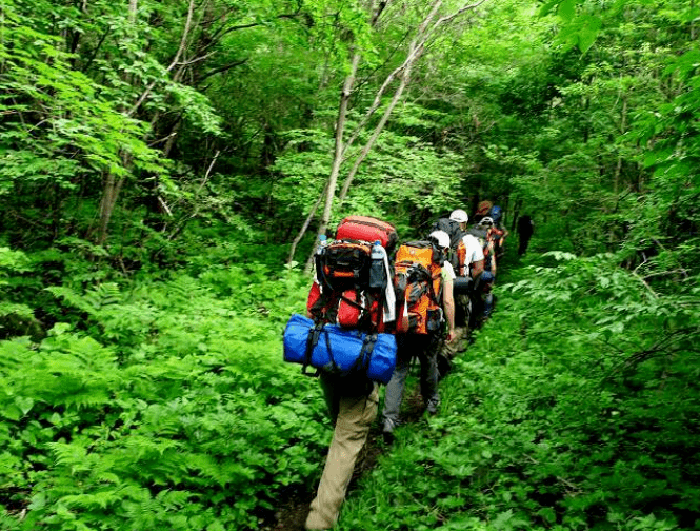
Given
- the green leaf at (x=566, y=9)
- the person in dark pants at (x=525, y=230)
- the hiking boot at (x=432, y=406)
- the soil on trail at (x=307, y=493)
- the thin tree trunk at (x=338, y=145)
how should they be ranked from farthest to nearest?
the person in dark pants at (x=525, y=230) < the thin tree trunk at (x=338, y=145) < the hiking boot at (x=432, y=406) < the soil on trail at (x=307, y=493) < the green leaf at (x=566, y=9)

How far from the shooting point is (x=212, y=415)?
4297mm

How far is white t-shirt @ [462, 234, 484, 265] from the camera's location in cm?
768

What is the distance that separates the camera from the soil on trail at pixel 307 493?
3.83 meters

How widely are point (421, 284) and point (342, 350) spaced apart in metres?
1.99

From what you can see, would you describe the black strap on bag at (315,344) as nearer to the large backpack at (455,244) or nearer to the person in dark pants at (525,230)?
the large backpack at (455,244)

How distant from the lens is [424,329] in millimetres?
5328

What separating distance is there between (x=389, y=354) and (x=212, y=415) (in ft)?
6.04

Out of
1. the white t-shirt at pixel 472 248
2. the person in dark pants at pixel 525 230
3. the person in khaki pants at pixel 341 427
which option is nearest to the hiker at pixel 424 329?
the person in khaki pants at pixel 341 427

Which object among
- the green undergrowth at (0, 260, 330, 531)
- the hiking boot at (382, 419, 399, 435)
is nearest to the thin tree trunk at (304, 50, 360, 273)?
the green undergrowth at (0, 260, 330, 531)

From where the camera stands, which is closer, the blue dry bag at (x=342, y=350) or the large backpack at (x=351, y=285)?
the blue dry bag at (x=342, y=350)

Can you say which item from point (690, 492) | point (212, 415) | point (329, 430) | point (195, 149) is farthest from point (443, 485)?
point (195, 149)

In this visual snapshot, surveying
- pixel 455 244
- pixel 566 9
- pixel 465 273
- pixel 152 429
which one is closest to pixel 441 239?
pixel 455 244

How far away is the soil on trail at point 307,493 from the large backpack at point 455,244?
252 cm

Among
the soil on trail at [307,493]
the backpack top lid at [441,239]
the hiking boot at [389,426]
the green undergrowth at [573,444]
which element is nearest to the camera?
the green undergrowth at [573,444]
